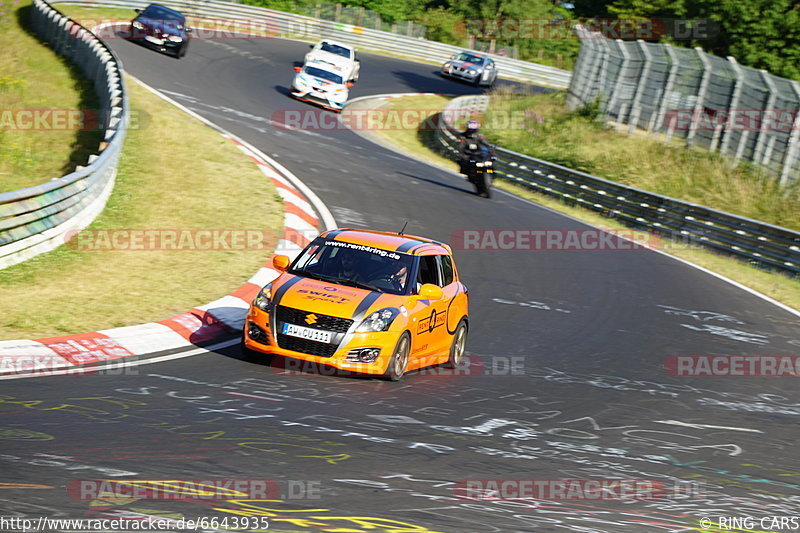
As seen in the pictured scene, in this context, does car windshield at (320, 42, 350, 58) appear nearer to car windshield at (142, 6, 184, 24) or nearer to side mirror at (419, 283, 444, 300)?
car windshield at (142, 6, 184, 24)

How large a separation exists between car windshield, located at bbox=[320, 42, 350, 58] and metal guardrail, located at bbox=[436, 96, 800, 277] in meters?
8.57

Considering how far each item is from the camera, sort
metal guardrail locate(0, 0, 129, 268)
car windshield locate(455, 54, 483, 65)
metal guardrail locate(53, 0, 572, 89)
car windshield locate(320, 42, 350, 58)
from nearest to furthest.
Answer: metal guardrail locate(0, 0, 129, 268) < car windshield locate(320, 42, 350, 58) < metal guardrail locate(53, 0, 572, 89) < car windshield locate(455, 54, 483, 65)

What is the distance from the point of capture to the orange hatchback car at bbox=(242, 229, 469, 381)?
934 centimetres

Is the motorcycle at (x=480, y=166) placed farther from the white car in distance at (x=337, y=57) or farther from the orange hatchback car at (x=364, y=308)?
the orange hatchback car at (x=364, y=308)

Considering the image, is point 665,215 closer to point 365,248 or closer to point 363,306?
point 365,248

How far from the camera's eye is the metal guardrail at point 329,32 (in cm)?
4644

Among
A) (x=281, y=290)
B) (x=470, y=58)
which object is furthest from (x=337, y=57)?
(x=281, y=290)

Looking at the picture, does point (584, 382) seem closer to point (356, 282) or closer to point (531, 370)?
point (531, 370)

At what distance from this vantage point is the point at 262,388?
8.72m

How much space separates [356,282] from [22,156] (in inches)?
487

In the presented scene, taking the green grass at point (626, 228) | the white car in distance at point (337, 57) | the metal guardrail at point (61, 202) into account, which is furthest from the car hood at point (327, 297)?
the white car in distance at point (337, 57)

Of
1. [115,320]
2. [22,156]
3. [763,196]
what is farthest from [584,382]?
[763,196]

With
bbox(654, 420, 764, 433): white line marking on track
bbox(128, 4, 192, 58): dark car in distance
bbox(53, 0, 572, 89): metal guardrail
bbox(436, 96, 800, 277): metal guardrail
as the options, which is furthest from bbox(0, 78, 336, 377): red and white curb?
bbox(53, 0, 572, 89): metal guardrail

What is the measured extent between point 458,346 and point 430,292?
141cm
